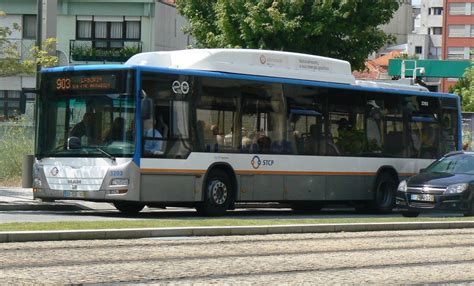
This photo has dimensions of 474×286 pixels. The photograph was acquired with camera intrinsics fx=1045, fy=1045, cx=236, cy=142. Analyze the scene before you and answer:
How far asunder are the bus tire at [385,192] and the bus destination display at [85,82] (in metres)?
8.56

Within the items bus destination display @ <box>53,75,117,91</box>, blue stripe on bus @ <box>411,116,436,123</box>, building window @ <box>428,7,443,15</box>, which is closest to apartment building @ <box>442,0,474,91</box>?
building window @ <box>428,7,443,15</box>

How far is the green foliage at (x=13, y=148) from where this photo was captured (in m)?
30.8

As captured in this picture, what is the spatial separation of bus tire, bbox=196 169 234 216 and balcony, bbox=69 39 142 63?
2862cm

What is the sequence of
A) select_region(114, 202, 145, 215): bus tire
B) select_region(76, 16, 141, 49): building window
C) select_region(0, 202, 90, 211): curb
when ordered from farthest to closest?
select_region(76, 16, 141, 49): building window, select_region(0, 202, 90, 211): curb, select_region(114, 202, 145, 215): bus tire

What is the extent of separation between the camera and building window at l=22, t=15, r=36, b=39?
50188 millimetres

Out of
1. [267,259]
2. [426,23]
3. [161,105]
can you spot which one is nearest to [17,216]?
[161,105]

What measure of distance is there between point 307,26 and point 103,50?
1860 cm

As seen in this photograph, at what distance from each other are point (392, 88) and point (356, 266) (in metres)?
14.5

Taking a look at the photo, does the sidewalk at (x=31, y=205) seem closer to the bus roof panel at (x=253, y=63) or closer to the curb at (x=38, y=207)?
the curb at (x=38, y=207)

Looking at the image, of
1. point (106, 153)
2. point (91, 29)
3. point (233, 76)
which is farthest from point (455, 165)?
point (91, 29)

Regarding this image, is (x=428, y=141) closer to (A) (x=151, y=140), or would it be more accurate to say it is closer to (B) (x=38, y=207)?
(A) (x=151, y=140)

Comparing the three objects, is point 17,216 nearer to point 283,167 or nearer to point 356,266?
point 283,167

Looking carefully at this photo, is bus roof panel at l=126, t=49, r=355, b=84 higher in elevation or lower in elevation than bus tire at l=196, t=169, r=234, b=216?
higher

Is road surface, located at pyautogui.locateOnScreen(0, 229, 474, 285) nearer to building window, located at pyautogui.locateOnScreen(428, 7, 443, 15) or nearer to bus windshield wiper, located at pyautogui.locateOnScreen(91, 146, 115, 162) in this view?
bus windshield wiper, located at pyautogui.locateOnScreen(91, 146, 115, 162)
